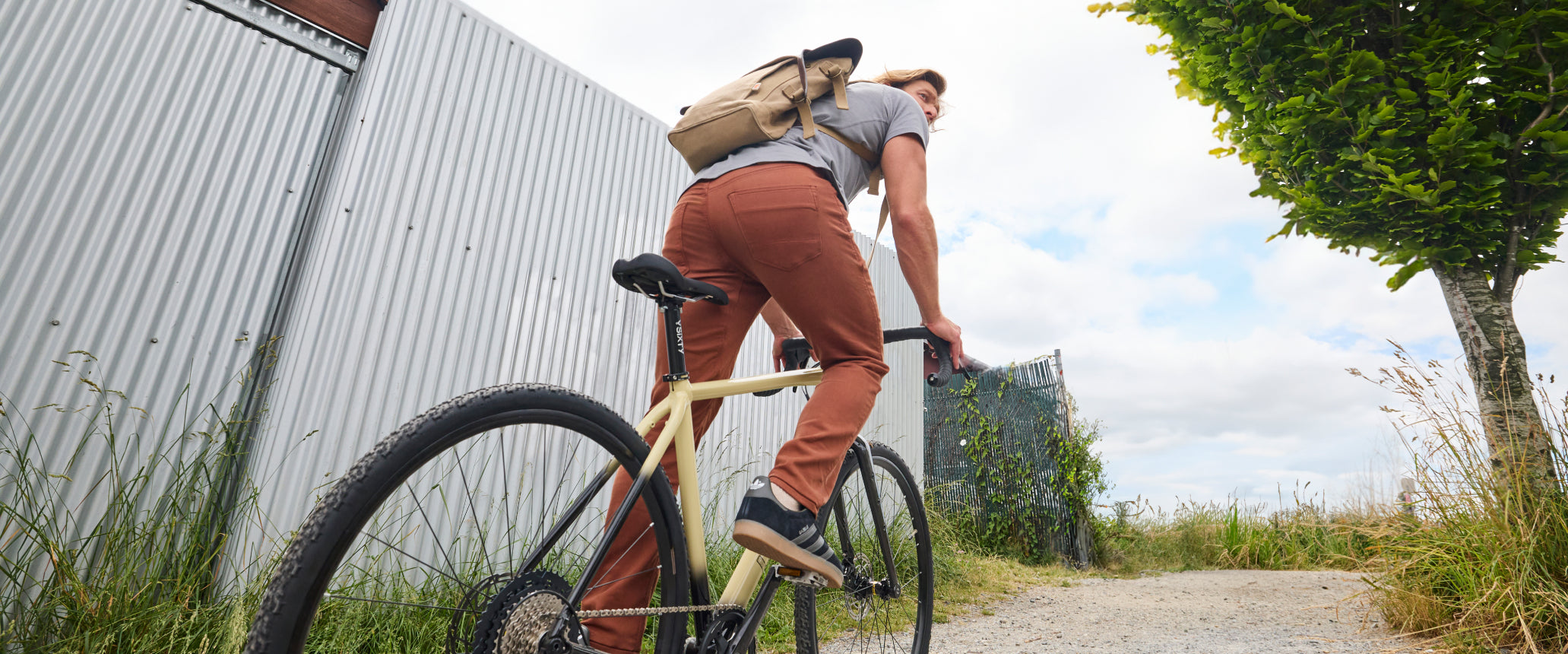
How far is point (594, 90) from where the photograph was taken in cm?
312

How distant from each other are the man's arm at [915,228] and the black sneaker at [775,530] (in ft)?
1.65

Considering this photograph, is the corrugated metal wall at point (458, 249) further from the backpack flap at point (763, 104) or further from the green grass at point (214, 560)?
the backpack flap at point (763, 104)

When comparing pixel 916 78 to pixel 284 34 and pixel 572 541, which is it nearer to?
pixel 572 541

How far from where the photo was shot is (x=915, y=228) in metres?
1.34

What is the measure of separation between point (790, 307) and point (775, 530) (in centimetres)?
41


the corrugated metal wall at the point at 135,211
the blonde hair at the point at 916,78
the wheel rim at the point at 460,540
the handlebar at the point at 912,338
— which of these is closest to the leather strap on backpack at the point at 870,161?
the handlebar at the point at 912,338

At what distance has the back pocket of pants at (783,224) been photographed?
1167 millimetres

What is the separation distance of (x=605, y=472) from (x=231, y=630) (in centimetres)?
111

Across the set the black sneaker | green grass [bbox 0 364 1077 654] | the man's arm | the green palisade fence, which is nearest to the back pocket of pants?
the man's arm

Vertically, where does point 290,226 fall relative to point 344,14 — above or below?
below

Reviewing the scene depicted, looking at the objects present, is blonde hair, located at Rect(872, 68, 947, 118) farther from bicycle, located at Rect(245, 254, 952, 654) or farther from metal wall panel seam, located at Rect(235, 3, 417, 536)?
metal wall panel seam, located at Rect(235, 3, 417, 536)

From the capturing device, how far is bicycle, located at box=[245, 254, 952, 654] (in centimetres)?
71

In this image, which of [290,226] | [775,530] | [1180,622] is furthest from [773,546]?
[1180,622]

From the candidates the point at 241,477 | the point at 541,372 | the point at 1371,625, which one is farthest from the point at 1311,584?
the point at 241,477
